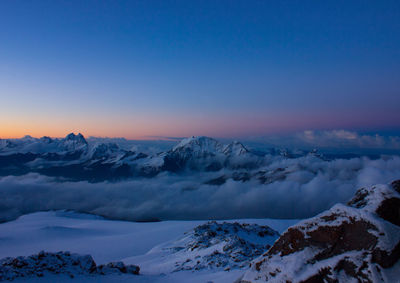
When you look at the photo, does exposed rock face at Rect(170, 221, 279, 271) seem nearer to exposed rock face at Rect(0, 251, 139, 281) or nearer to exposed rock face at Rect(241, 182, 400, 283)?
exposed rock face at Rect(0, 251, 139, 281)

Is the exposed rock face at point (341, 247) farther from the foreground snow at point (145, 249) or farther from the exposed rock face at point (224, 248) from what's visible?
the exposed rock face at point (224, 248)

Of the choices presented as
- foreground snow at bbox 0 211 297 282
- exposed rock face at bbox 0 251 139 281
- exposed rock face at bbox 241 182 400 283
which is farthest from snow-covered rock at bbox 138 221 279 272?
exposed rock face at bbox 241 182 400 283

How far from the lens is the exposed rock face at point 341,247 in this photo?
18.2 feet

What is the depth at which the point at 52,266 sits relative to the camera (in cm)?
1023

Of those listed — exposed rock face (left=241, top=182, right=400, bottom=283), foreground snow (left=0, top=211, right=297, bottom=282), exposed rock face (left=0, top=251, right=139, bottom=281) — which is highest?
exposed rock face (left=241, top=182, right=400, bottom=283)

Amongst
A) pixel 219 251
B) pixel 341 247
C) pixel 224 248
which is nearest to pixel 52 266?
pixel 341 247

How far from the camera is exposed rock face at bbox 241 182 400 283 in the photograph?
5.54m

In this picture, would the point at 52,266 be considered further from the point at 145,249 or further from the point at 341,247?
the point at 145,249

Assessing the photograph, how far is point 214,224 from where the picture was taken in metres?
31.9

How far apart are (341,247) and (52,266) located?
1110 centimetres

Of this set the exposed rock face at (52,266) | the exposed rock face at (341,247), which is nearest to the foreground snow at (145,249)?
the exposed rock face at (52,266)

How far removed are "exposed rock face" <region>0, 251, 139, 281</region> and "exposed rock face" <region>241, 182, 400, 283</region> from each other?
24.4ft

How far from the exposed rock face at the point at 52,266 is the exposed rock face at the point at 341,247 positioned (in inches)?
293

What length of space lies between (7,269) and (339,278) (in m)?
11.5
